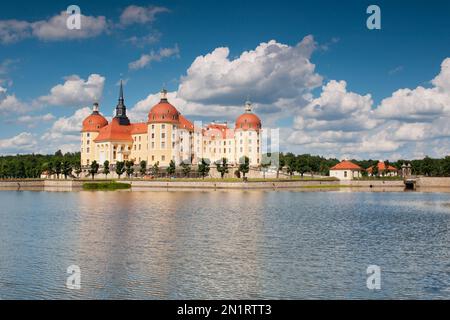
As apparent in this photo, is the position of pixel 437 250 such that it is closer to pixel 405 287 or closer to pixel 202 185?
pixel 405 287

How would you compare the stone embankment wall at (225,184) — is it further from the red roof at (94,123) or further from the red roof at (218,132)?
the red roof at (218,132)

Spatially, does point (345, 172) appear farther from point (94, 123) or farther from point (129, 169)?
point (94, 123)

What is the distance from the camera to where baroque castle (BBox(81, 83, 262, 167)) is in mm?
122938

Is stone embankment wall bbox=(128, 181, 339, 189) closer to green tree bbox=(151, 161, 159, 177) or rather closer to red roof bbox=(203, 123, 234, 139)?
green tree bbox=(151, 161, 159, 177)

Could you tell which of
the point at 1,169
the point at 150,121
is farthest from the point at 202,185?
the point at 1,169

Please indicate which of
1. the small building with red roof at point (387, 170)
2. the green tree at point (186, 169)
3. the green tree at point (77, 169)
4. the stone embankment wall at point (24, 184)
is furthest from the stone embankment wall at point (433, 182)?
the stone embankment wall at point (24, 184)

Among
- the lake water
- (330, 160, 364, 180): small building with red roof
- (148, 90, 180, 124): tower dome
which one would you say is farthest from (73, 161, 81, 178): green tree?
the lake water

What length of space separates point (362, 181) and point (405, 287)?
98.5 meters

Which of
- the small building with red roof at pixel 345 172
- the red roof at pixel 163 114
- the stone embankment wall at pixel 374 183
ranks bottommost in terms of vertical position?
the stone embankment wall at pixel 374 183

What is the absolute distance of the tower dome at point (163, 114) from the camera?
122562 mm

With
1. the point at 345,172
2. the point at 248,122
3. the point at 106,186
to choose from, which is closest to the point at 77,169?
the point at 106,186

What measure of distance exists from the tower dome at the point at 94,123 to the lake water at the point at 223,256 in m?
94.4

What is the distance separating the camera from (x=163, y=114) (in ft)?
403

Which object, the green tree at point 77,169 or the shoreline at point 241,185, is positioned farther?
the green tree at point 77,169
